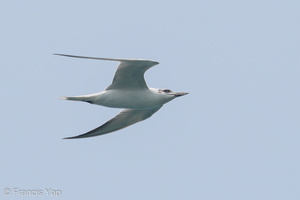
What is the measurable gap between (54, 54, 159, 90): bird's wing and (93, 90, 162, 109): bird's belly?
0.18 m

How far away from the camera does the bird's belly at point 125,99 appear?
59.8 ft

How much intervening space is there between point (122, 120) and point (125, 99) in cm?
249

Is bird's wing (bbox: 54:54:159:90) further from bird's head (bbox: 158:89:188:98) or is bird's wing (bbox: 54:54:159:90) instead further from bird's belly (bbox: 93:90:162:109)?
bird's head (bbox: 158:89:188:98)

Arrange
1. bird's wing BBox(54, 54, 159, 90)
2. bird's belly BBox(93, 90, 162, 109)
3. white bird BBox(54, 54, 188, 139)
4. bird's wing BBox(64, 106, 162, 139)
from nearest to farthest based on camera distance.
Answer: bird's wing BBox(54, 54, 159, 90), white bird BBox(54, 54, 188, 139), bird's belly BBox(93, 90, 162, 109), bird's wing BBox(64, 106, 162, 139)

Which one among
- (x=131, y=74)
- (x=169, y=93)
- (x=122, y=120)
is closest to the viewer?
(x=131, y=74)

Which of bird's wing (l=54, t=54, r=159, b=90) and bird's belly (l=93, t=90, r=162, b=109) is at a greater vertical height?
bird's wing (l=54, t=54, r=159, b=90)

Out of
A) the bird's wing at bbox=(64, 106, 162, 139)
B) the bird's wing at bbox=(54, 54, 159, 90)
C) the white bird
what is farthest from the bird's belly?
the bird's wing at bbox=(64, 106, 162, 139)

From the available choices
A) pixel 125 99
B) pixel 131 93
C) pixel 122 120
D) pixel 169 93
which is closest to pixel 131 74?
pixel 131 93

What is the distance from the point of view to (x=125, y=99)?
1831cm

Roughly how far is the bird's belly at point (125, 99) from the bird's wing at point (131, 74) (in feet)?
0.58

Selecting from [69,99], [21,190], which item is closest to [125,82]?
[69,99]

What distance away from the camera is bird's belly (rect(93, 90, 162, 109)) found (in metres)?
18.2

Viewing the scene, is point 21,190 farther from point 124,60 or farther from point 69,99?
point 124,60

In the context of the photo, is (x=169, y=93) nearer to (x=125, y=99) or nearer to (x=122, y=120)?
(x=125, y=99)
